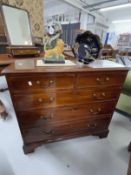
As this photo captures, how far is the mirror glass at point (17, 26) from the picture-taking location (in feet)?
5.74

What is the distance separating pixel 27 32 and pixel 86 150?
5.97 feet

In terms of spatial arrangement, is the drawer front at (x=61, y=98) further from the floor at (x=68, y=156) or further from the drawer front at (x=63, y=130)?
the floor at (x=68, y=156)

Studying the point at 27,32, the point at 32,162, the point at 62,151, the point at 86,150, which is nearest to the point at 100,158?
the point at 86,150

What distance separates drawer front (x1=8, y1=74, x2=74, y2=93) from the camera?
943mm

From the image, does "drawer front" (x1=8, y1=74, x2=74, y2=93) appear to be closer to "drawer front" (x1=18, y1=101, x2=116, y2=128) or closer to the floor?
"drawer front" (x1=18, y1=101, x2=116, y2=128)

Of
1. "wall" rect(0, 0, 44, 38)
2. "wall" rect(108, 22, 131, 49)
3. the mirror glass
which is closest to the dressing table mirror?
the mirror glass

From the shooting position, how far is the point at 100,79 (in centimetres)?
117

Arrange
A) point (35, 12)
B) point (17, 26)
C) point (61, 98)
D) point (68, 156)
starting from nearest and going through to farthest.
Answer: point (61, 98) < point (68, 156) < point (17, 26) < point (35, 12)

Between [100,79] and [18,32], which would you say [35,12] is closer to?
[18,32]

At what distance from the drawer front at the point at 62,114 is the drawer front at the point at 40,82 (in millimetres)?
234

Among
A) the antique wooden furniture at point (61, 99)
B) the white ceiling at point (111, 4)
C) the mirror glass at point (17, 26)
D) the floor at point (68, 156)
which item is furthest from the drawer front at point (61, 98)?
the white ceiling at point (111, 4)

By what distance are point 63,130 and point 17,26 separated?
5.12 feet

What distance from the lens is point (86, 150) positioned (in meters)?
1.42

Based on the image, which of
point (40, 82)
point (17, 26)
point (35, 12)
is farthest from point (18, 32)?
point (40, 82)
